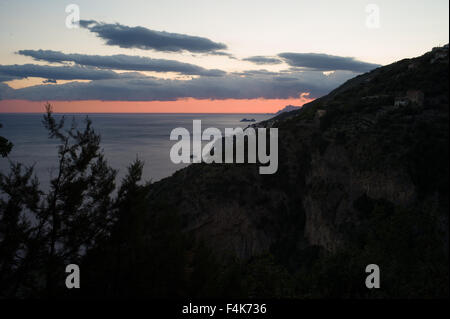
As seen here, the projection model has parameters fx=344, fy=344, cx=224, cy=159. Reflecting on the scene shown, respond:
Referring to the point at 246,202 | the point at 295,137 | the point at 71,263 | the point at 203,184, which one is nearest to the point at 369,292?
the point at 71,263

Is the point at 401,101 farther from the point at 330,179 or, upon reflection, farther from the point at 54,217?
the point at 54,217

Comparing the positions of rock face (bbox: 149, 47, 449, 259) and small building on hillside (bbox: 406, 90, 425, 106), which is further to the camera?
small building on hillside (bbox: 406, 90, 425, 106)

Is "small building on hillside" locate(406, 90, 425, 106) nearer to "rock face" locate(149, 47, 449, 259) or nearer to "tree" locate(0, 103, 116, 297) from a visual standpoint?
"rock face" locate(149, 47, 449, 259)

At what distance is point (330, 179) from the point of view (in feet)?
142

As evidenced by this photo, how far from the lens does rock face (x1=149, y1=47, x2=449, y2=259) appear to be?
120ft

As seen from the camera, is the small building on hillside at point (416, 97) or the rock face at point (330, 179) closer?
the rock face at point (330, 179)

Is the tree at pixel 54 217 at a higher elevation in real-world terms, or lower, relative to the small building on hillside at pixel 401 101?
lower

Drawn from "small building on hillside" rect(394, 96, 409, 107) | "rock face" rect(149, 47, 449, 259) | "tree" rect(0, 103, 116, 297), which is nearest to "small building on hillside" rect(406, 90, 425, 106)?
"rock face" rect(149, 47, 449, 259)

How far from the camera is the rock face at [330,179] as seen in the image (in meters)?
36.7

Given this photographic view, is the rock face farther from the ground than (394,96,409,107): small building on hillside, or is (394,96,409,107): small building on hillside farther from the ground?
(394,96,409,107): small building on hillside

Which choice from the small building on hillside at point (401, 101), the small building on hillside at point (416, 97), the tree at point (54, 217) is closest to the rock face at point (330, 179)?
the small building on hillside at point (416, 97)

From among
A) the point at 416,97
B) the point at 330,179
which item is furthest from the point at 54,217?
the point at 416,97

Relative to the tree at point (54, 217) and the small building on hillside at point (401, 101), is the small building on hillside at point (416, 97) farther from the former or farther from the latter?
the tree at point (54, 217)
